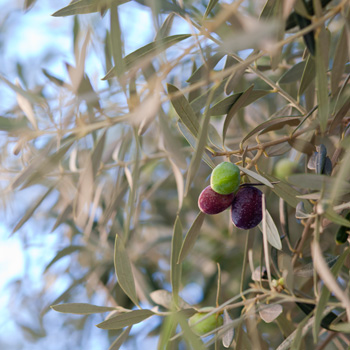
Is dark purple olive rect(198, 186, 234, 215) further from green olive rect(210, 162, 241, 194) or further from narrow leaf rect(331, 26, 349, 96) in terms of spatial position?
narrow leaf rect(331, 26, 349, 96)

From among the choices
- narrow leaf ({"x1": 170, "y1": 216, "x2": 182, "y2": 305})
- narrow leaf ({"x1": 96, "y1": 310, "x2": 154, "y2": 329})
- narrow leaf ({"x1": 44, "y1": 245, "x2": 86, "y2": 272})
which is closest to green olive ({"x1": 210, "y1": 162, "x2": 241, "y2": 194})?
narrow leaf ({"x1": 170, "y1": 216, "x2": 182, "y2": 305})

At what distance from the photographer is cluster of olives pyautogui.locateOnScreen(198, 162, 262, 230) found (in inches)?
25.2

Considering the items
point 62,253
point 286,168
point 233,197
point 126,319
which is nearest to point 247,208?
point 233,197

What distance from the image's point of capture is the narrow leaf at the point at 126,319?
27.2 inches

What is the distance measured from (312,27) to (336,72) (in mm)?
157

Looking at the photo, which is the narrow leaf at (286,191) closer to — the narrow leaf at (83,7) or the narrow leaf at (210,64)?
the narrow leaf at (210,64)

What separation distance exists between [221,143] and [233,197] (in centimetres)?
10

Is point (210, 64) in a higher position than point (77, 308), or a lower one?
higher

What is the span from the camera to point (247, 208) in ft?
2.16

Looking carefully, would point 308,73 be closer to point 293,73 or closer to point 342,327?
point 293,73

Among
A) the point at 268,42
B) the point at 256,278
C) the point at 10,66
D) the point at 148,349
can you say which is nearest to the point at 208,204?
the point at 256,278

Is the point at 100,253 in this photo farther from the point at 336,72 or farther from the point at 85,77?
the point at 336,72

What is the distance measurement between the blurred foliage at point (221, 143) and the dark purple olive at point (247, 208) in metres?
0.02

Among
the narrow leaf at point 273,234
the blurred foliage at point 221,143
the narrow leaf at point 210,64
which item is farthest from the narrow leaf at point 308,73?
the narrow leaf at point 273,234
